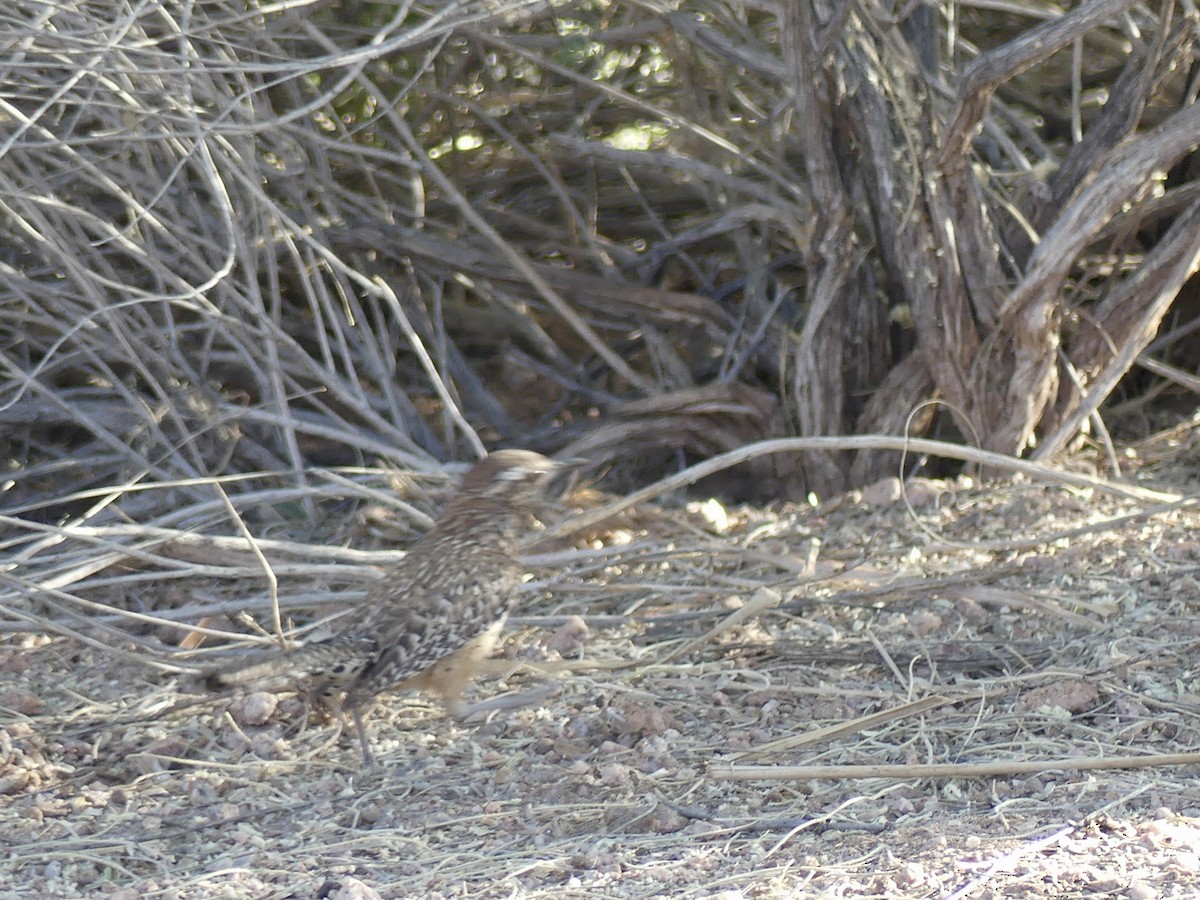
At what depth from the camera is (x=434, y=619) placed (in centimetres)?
363

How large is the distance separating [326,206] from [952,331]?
Answer: 254cm

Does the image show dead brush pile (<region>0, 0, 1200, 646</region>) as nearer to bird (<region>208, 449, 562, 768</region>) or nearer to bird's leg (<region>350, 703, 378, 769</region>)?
bird (<region>208, 449, 562, 768</region>)

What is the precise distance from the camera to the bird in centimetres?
353

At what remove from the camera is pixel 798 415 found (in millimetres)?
5516

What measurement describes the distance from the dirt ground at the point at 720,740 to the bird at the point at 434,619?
7.8 inches

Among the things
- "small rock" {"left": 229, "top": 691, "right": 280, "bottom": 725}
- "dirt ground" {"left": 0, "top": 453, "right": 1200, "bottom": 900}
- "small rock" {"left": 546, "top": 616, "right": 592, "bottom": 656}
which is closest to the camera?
"dirt ground" {"left": 0, "top": 453, "right": 1200, "bottom": 900}

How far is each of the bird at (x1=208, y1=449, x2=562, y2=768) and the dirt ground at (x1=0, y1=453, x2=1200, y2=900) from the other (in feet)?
0.65

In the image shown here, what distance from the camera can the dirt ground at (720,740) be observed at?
287 cm

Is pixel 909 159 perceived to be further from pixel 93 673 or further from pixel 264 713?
pixel 93 673

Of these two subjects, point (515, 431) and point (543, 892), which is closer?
point (543, 892)

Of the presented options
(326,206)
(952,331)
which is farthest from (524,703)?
(326,206)

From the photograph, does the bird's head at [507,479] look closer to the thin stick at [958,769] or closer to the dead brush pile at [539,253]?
the dead brush pile at [539,253]

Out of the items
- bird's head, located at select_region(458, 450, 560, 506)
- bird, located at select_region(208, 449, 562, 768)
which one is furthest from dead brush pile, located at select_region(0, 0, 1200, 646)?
bird, located at select_region(208, 449, 562, 768)

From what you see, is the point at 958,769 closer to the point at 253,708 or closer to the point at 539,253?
the point at 253,708
